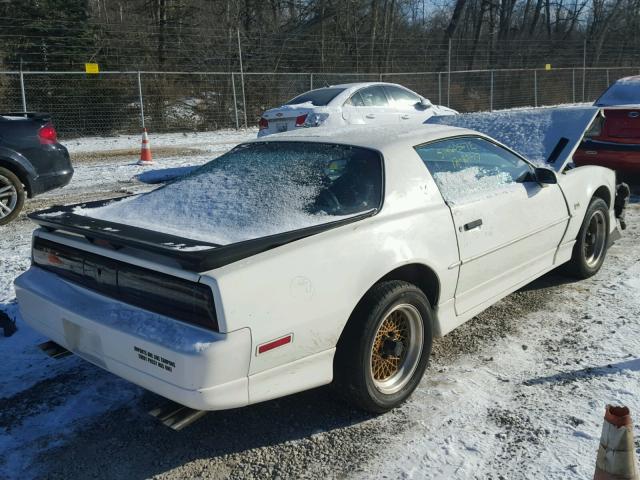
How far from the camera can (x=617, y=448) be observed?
201cm

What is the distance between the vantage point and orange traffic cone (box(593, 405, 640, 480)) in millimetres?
1987

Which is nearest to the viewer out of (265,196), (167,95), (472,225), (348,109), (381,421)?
(381,421)

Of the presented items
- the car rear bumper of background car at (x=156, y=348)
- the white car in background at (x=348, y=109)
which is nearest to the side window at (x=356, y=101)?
the white car in background at (x=348, y=109)

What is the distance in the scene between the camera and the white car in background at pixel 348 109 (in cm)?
1023

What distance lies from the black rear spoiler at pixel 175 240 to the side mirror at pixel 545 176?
170cm

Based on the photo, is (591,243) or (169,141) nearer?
(591,243)

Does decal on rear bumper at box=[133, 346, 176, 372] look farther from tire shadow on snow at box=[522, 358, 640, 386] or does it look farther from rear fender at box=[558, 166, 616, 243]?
rear fender at box=[558, 166, 616, 243]

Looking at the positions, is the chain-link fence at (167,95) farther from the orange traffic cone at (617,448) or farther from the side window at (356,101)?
the orange traffic cone at (617,448)

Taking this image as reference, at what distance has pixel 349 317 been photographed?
289 cm

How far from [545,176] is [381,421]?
218 centimetres

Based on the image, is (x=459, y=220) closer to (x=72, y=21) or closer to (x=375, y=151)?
(x=375, y=151)

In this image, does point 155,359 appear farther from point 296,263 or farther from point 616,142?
point 616,142

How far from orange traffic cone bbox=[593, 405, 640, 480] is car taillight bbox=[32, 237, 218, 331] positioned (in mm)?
1486

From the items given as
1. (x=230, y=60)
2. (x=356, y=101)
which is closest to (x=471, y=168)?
(x=356, y=101)
